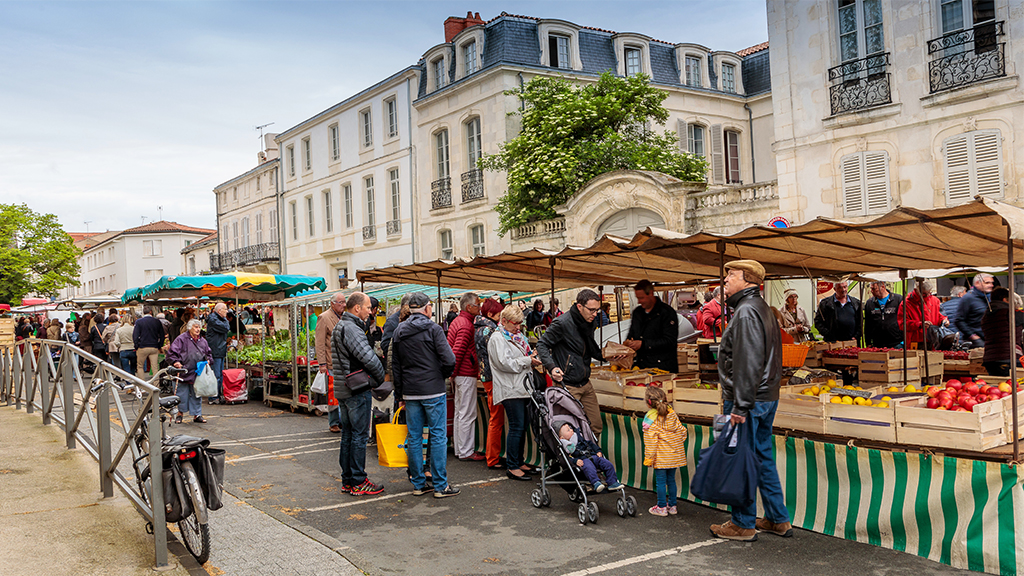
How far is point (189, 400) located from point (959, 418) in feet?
33.1

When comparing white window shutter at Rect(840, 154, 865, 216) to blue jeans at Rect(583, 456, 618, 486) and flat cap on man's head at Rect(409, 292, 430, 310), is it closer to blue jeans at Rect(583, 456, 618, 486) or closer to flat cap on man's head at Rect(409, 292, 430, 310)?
blue jeans at Rect(583, 456, 618, 486)

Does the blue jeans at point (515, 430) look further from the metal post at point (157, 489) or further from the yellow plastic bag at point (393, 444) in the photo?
the metal post at point (157, 489)

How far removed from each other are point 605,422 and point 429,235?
21467mm

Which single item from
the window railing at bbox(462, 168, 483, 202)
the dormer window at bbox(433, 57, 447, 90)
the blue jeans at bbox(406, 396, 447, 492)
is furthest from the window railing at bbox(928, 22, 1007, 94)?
the dormer window at bbox(433, 57, 447, 90)

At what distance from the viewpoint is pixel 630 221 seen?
20453mm

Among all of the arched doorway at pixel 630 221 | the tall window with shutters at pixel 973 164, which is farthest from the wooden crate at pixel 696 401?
the arched doorway at pixel 630 221

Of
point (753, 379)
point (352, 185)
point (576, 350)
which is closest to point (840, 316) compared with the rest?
point (576, 350)

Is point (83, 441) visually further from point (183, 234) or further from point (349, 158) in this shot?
point (183, 234)

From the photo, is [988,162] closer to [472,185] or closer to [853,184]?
[853,184]

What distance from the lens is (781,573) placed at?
4648 millimetres

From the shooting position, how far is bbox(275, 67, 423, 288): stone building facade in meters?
29.0

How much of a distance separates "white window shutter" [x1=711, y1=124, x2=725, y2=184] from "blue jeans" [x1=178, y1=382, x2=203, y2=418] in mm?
19877

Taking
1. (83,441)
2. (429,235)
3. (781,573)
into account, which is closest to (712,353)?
(781,573)

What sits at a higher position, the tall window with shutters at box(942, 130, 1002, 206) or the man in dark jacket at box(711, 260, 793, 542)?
the tall window with shutters at box(942, 130, 1002, 206)
